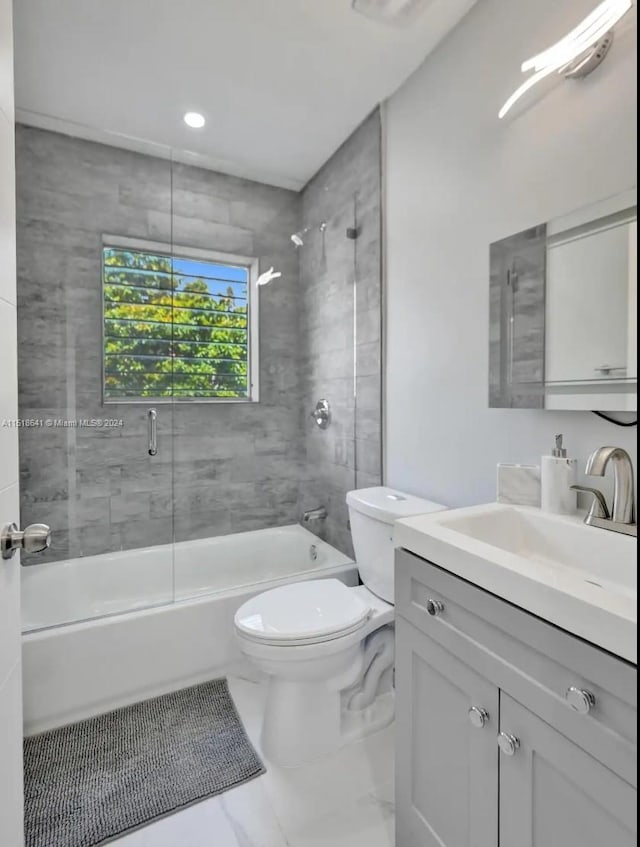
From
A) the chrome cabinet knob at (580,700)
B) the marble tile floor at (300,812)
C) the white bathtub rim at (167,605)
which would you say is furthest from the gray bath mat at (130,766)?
the chrome cabinet knob at (580,700)

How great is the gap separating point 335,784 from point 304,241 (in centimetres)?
261

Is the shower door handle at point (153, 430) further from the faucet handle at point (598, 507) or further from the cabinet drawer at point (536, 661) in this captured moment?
the faucet handle at point (598, 507)

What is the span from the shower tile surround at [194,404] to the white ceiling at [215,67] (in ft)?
0.54

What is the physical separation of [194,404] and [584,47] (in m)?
2.23

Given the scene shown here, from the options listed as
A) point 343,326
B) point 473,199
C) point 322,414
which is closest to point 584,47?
point 473,199

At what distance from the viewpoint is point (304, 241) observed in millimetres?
2689

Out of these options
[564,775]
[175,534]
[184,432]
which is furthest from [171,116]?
→ [564,775]

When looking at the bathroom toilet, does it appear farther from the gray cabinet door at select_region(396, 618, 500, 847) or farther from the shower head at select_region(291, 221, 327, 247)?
the shower head at select_region(291, 221, 327, 247)

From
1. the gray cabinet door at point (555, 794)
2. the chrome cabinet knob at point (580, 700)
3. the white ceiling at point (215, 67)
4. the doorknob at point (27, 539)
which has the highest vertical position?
the white ceiling at point (215, 67)

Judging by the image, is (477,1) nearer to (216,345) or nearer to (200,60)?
(200,60)

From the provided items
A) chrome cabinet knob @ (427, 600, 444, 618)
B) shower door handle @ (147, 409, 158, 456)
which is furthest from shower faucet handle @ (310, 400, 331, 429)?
chrome cabinet knob @ (427, 600, 444, 618)

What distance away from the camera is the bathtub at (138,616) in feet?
5.48

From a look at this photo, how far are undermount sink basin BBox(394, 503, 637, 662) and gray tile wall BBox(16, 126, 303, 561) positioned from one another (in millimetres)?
1683

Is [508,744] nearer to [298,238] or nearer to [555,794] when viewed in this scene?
[555,794]
